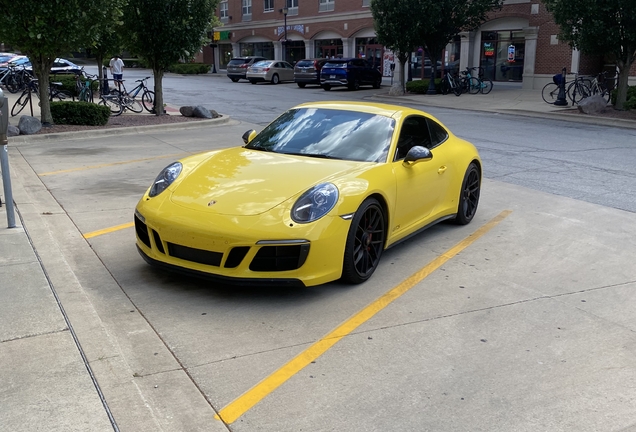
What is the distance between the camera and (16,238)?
5.84 meters

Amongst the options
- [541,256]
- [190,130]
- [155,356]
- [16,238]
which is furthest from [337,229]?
[190,130]

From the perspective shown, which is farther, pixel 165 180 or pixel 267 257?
pixel 165 180

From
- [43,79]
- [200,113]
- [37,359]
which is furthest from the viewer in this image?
[200,113]

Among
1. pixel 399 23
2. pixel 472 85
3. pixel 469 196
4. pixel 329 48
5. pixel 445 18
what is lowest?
pixel 469 196

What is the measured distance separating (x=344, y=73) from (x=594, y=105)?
47.2ft

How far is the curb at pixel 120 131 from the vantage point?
13.2 m

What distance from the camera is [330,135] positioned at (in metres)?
6.08

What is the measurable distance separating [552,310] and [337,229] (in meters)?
1.73

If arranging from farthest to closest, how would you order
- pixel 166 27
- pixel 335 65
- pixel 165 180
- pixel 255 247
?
pixel 335 65, pixel 166 27, pixel 165 180, pixel 255 247

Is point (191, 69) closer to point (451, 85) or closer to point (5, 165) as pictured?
point (451, 85)

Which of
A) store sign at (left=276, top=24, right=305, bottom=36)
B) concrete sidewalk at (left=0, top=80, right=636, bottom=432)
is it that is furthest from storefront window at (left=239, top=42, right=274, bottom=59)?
concrete sidewalk at (left=0, top=80, right=636, bottom=432)

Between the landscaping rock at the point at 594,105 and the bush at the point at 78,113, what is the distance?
15.0 meters

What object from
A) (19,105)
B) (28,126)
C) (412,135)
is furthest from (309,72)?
(412,135)

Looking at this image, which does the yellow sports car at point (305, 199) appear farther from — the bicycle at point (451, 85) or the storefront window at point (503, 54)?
the storefront window at point (503, 54)
